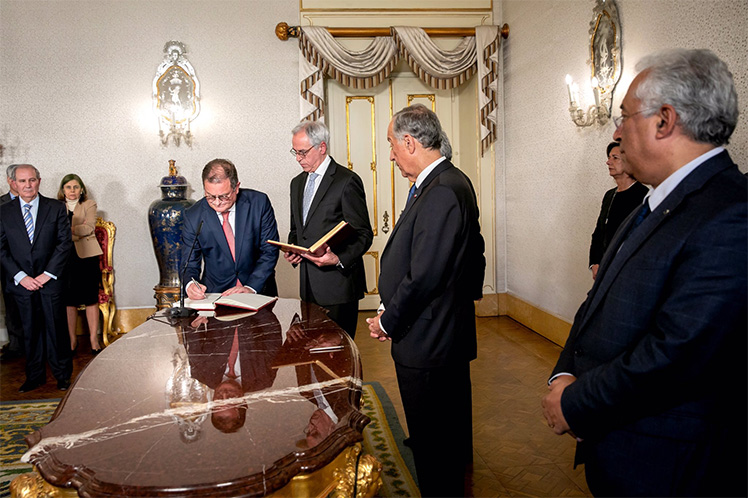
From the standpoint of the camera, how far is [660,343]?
125 cm

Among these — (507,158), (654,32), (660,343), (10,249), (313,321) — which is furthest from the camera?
(507,158)

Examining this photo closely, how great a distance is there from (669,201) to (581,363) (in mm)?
469

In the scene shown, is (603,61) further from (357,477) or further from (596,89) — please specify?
(357,477)

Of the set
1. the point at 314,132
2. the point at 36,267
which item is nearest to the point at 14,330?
the point at 36,267

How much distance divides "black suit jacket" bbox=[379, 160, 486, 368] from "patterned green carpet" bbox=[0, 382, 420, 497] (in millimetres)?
710

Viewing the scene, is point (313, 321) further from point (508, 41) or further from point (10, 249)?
point (508, 41)

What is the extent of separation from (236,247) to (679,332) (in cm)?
249

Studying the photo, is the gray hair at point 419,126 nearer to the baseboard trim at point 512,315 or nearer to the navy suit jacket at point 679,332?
the navy suit jacket at point 679,332

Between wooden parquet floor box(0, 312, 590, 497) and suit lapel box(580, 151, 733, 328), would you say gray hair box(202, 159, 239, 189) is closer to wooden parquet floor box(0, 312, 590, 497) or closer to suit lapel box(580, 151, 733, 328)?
wooden parquet floor box(0, 312, 590, 497)

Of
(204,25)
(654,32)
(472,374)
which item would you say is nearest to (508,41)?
(654,32)

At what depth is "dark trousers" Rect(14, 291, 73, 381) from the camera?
4.21 meters

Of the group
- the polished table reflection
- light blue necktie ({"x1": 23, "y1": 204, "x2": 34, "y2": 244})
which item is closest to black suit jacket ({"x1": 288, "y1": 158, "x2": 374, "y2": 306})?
the polished table reflection

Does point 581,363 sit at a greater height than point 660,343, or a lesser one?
lesser

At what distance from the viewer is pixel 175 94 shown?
6074mm
